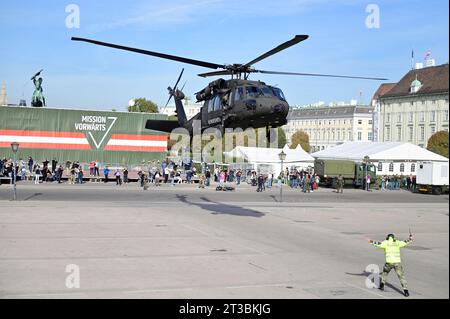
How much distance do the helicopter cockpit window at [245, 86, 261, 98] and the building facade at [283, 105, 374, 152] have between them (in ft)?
353

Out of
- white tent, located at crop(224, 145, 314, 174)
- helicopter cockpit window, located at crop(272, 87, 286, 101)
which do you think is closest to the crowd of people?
white tent, located at crop(224, 145, 314, 174)

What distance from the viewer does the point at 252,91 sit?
20.5m

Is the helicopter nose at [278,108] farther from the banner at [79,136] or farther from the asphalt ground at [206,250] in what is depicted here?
the banner at [79,136]

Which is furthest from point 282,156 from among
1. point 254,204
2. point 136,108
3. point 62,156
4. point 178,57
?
point 136,108

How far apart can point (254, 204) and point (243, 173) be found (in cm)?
2540

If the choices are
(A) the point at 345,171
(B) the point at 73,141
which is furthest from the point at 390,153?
(B) the point at 73,141

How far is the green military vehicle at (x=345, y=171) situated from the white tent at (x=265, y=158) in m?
4.53

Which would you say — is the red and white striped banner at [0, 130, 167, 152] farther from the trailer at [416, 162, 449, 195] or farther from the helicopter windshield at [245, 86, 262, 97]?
the helicopter windshield at [245, 86, 262, 97]

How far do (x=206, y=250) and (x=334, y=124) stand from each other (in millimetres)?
125880

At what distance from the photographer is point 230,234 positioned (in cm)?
1995

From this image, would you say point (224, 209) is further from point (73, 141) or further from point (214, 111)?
point (73, 141)

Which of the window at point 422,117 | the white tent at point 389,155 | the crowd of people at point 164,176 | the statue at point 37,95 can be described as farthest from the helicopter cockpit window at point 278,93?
the window at point 422,117

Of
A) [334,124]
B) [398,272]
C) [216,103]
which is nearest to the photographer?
[398,272]

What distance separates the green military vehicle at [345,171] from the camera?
54.4m
